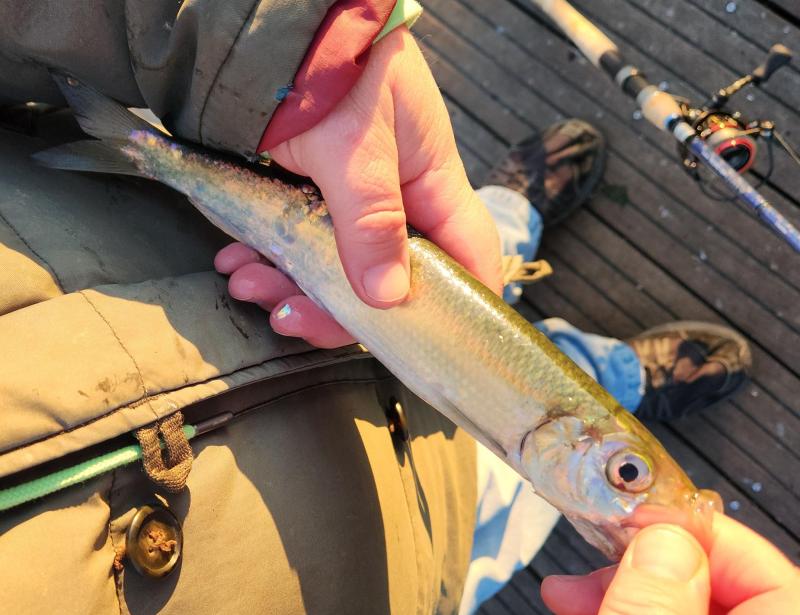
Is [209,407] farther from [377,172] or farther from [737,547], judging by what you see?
[737,547]

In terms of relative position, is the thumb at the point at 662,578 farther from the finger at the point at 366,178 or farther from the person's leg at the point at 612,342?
the person's leg at the point at 612,342

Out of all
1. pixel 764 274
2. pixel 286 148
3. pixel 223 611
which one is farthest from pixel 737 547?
pixel 764 274

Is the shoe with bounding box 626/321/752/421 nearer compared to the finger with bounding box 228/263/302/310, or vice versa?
the finger with bounding box 228/263/302/310

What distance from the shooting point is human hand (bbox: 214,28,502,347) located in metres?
1.19

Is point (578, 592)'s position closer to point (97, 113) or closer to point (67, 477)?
point (67, 477)

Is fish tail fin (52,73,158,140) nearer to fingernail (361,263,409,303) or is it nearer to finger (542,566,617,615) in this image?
fingernail (361,263,409,303)

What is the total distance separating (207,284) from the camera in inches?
51.9

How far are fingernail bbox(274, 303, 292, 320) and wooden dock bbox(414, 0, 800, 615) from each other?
168cm

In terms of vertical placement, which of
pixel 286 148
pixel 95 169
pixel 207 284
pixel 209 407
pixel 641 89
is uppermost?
pixel 641 89

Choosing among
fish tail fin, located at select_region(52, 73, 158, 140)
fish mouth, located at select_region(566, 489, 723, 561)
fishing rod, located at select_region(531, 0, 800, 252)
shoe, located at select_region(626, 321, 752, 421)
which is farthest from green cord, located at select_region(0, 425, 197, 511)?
shoe, located at select_region(626, 321, 752, 421)

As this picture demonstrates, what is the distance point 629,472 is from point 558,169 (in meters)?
1.70

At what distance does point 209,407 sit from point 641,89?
5.64ft

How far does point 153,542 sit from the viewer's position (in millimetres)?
971

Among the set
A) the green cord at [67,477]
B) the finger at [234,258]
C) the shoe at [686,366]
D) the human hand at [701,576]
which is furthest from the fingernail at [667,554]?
the shoe at [686,366]
